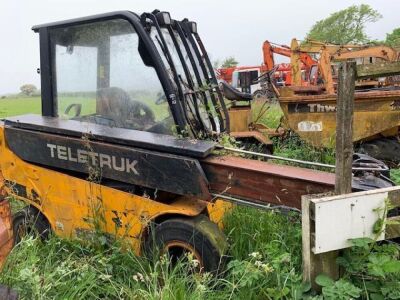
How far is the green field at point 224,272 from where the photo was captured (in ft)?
7.30

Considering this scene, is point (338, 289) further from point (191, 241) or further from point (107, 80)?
point (107, 80)

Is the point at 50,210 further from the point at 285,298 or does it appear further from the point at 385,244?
the point at 385,244

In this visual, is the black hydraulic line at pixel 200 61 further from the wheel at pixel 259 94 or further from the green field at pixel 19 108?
the wheel at pixel 259 94

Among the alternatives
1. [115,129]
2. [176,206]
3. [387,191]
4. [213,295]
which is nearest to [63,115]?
[115,129]

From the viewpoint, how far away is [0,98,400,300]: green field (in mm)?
2227

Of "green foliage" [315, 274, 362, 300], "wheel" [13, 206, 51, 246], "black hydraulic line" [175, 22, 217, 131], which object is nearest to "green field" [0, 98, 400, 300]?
"green foliage" [315, 274, 362, 300]

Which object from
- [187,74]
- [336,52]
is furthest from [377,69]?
[336,52]

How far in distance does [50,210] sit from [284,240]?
192 centimetres

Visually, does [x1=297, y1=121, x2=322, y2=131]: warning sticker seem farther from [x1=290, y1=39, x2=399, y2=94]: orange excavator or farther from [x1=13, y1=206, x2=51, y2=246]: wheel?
[x1=13, y1=206, x2=51, y2=246]: wheel

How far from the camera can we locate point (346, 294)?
6.91 feet

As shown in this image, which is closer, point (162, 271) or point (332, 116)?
point (162, 271)

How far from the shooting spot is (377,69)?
7.61 feet

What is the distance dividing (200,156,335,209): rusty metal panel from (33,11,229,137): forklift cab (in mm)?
554

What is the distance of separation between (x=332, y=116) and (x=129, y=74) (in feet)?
14.8
